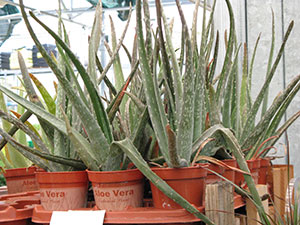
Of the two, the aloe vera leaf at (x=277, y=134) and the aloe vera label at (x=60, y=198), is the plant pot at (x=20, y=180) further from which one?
the aloe vera leaf at (x=277, y=134)

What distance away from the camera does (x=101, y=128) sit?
2.19 feet

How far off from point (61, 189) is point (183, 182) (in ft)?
0.64

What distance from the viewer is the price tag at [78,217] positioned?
0.61 meters

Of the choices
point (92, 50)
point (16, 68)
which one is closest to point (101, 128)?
point (92, 50)

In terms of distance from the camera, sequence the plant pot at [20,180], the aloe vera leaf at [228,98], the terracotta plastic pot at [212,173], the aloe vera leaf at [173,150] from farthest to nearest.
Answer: the plant pot at [20,180], the aloe vera leaf at [228,98], the terracotta plastic pot at [212,173], the aloe vera leaf at [173,150]

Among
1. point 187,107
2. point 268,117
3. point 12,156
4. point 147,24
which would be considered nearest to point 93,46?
point 147,24

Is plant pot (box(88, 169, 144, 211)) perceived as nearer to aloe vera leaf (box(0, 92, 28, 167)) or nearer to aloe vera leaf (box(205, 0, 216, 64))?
aloe vera leaf (box(205, 0, 216, 64))

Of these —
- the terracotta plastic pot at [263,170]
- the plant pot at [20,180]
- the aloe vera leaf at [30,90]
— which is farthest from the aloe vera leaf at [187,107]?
the plant pot at [20,180]

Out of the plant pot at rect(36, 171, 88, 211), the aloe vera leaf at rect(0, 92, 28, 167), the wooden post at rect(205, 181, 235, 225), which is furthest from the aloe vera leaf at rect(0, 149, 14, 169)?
the wooden post at rect(205, 181, 235, 225)

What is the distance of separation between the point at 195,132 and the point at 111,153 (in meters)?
0.13

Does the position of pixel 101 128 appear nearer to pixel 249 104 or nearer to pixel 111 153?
pixel 111 153

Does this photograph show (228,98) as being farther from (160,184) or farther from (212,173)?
(160,184)

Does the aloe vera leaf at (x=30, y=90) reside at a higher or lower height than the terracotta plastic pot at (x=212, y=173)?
higher

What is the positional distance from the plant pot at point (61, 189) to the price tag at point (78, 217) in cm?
3
